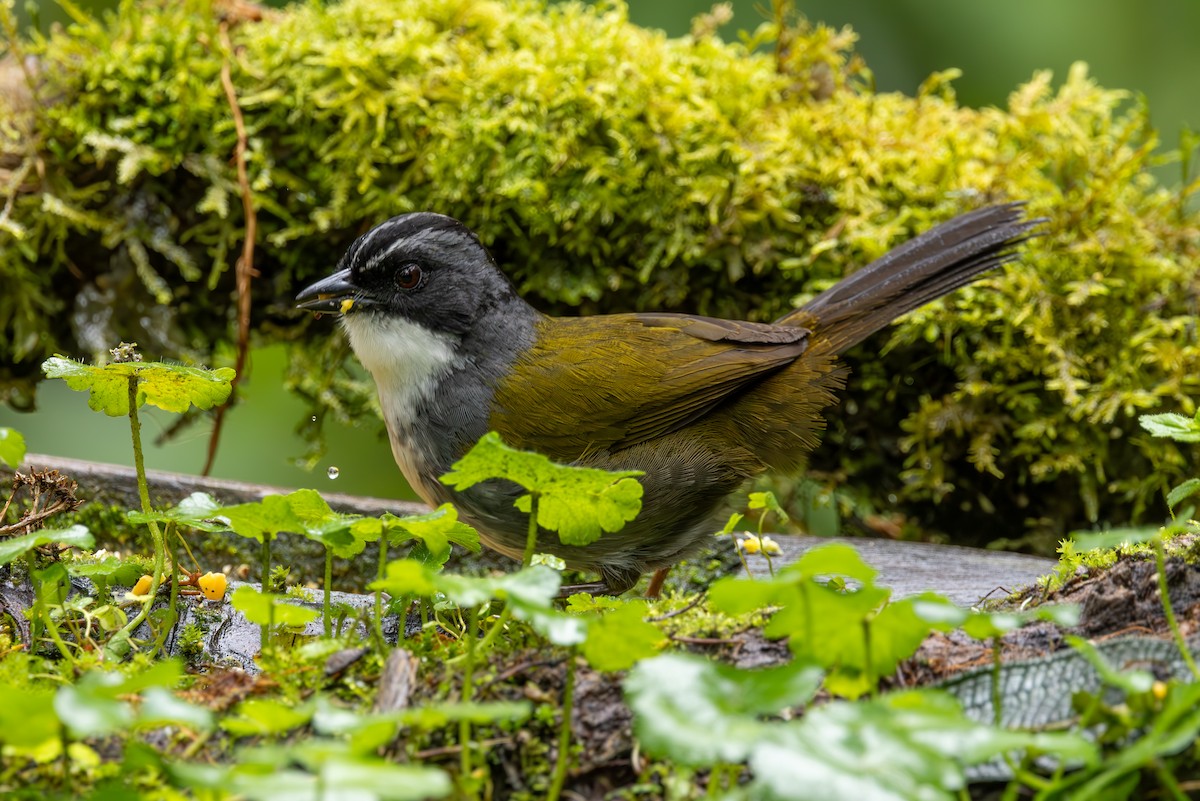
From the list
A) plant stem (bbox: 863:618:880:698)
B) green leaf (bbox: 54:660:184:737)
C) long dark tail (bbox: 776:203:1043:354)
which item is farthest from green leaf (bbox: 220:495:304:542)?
long dark tail (bbox: 776:203:1043:354)

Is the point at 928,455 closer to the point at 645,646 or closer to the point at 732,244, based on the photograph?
the point at 732,244

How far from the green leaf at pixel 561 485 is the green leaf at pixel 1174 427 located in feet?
2.91

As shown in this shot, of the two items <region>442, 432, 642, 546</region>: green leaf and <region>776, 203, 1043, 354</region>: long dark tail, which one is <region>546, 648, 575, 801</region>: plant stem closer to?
<region>442, 432, 642, 546</region>: green leaf

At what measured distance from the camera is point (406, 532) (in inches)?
81.2

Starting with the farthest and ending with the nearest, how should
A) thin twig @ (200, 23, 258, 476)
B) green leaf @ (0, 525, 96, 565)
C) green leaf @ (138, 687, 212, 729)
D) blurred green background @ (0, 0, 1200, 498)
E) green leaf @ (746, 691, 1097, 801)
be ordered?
1. blurred green background @ (0, 0, 1200, 498)
2. thin twig @ (200, 23, 258, 476)
3. green leaf @ (0, 525, 96, 565)
4. green leaf @ (138, 687, 212, 729)
5. green leaf @ (746, 691, 1097, 801)

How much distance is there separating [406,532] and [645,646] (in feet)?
2.15

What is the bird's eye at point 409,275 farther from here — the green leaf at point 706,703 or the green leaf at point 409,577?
the green leaf at point 706,703

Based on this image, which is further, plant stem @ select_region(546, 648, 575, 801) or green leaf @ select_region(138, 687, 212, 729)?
plant stem @ select_region(546, 648, 575, 801)

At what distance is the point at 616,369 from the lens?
11.2 ft

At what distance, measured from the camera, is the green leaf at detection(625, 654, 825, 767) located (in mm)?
1143

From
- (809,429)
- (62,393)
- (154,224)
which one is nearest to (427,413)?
(809,429)

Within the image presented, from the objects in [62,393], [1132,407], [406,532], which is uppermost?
[1132,407]

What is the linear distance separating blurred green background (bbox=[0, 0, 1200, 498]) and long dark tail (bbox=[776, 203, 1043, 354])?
271 centimetres

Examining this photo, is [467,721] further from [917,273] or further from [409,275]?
[917,273]
